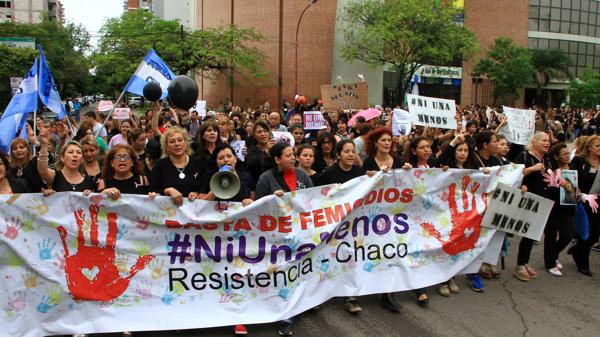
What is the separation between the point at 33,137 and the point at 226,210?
12.5 ft

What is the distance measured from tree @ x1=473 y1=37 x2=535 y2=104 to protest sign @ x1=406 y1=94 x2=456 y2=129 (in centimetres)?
4265

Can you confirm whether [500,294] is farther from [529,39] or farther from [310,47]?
[529,39]

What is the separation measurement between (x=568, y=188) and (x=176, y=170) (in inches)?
166

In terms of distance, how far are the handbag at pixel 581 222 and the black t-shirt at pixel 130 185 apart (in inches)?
186

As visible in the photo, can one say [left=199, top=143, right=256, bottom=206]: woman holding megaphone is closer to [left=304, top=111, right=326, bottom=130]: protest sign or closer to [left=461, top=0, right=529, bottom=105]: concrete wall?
[left=304, top=111, right=326, bottom=130]: protest sign

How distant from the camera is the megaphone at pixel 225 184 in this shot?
14.6 ft

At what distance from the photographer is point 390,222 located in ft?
17.3

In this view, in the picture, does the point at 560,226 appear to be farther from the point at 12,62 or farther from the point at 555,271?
the point at 12,62

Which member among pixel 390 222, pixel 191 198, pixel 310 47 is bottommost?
pixel 390 222

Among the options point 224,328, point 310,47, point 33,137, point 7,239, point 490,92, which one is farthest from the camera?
point 490,92

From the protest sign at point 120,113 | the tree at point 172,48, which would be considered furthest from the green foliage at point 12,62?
the protest sign at point 120,113

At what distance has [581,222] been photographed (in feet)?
20.0

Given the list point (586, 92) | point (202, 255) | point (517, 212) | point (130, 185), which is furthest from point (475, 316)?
point (586, 92)

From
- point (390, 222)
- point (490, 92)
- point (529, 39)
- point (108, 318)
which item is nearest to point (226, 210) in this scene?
point (108, 318)
